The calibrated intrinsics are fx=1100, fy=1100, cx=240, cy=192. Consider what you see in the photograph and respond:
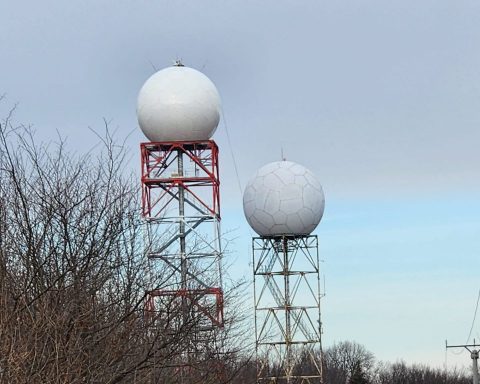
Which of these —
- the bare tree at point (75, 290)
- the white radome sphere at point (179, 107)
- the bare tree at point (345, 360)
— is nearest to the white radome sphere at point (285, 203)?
the white radome sphere at point (179, 107)

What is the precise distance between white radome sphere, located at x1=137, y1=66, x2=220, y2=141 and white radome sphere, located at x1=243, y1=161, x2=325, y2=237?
14.5 ft

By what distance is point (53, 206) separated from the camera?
10.8 meters

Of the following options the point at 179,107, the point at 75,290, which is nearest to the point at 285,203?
the point at 179,107

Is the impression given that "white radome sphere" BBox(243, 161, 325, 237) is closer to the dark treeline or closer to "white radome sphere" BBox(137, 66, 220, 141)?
"white radome sphere" BBox(137, 66, 220, 141)

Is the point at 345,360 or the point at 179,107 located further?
the point at 345,360

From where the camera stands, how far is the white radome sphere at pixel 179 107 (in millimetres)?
31062

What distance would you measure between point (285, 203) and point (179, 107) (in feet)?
19.3

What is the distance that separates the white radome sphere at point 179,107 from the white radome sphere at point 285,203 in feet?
14.5

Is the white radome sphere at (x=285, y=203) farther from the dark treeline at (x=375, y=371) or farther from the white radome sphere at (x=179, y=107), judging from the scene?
the dark treeline at (x=375, y=371)

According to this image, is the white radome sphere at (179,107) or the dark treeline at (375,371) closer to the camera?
the white radome sphere at (179,107)

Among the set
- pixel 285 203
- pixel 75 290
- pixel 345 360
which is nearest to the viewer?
pixel 75 290

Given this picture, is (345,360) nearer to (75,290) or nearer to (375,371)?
(375,371)

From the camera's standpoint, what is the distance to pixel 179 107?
31125 mm

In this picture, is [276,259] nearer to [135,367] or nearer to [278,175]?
[278,175]
